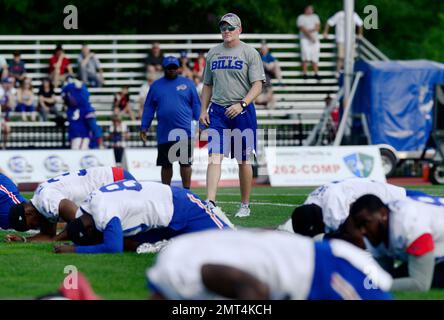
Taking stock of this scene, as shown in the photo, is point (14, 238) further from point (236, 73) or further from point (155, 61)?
point (155, 61)

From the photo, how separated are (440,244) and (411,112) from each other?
689 inches

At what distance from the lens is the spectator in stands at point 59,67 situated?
27.8 m

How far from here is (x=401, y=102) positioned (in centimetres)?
2505

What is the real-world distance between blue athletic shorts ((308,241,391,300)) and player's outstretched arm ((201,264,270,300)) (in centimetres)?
40

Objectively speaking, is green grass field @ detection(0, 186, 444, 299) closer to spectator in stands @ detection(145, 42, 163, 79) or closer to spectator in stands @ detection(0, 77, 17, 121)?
spectator in stands @ detection(0, 77, 17, 121)

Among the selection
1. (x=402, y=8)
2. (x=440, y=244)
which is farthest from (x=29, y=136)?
(x=402, y=8)

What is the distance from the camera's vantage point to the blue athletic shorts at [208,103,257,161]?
1312 centimetres

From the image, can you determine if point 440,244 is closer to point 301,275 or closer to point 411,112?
point 301,275

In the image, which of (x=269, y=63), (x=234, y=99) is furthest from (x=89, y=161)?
(x=234, y=99)

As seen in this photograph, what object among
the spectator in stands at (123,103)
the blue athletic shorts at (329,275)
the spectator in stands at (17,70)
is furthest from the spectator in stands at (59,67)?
the blue athletic shorts at (329,275)

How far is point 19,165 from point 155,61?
7498 millimetres

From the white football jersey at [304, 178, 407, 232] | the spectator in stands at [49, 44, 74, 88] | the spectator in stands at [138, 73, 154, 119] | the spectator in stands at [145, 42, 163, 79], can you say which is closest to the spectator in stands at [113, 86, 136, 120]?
the spectator in stands at [138, 73, 154, 119]

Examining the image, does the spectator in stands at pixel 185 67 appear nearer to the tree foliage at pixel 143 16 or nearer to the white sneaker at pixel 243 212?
the tree foliage at pixel 143 16

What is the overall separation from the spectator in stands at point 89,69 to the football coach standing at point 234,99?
49.9 feet
